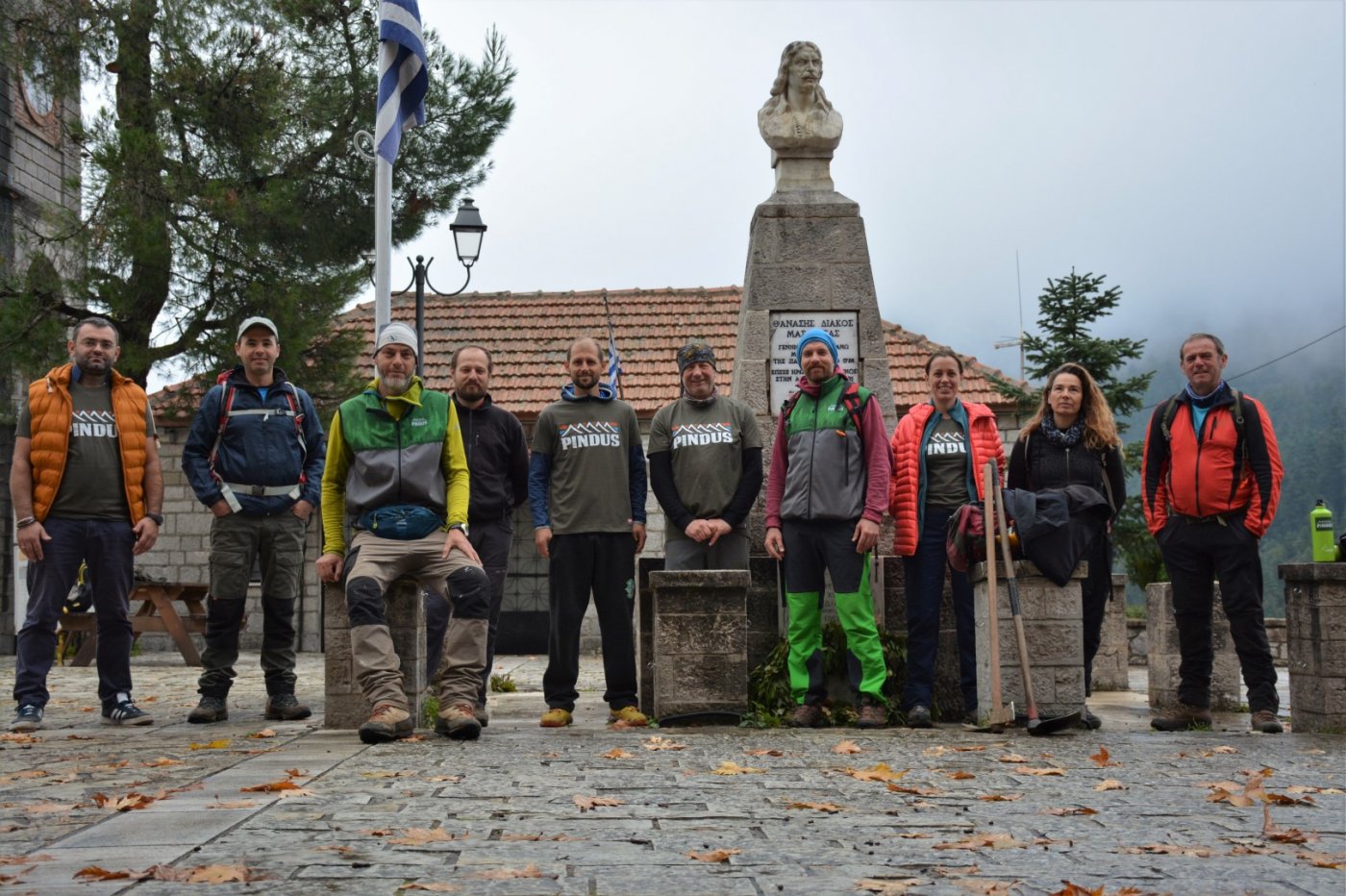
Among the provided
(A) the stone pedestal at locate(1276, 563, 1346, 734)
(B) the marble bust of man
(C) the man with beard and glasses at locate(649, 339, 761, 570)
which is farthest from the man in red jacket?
(B) the marble bust of man

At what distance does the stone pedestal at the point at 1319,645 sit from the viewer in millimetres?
6930

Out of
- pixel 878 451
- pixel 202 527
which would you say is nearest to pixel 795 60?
pixel 878 451

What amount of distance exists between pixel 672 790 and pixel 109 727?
12.2 feet

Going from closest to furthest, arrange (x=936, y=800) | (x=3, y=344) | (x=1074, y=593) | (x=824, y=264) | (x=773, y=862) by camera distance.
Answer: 1. (x=773, y=862)
2. (x=936, y=800)
3. (x=1074, y=593)
4. (x=824, y=264)
5. (x=3, y=344)

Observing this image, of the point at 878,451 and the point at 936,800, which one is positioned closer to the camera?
the point at 936,800

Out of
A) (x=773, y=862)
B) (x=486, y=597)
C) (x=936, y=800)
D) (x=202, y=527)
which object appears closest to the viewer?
(x=773, y=862)

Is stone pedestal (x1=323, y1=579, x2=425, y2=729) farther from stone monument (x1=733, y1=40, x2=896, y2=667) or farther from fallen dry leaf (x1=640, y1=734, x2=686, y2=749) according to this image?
stone monument (x1=733, y1=40, x2=896, y2=667)

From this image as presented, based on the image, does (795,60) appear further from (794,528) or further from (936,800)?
(936,800)

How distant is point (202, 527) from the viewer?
1925 centimetres

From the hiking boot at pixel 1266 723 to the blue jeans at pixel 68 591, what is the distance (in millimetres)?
5718

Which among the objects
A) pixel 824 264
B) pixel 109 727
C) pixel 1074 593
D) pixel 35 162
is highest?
pixel 35 162

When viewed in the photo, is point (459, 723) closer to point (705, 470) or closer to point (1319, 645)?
point (705, 470)

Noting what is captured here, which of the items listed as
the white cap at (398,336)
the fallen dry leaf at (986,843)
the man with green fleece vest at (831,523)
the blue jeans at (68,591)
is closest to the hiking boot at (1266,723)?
the man with green fleece vest at (831,523)

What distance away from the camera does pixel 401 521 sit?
6.66 meters
